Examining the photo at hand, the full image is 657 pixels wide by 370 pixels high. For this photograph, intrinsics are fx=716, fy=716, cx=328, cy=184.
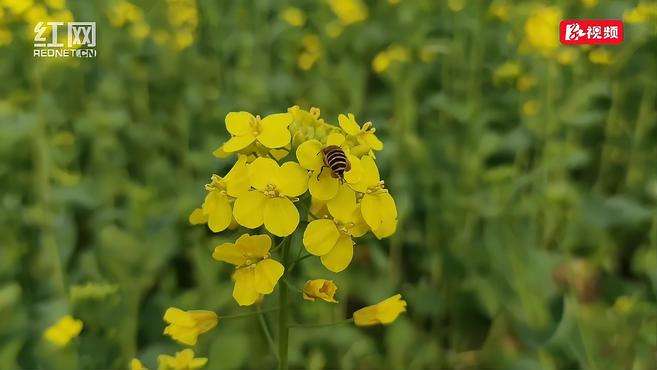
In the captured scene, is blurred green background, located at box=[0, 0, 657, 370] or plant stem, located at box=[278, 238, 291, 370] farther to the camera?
blurred green background, located at box=[0, 0, 657, 370]

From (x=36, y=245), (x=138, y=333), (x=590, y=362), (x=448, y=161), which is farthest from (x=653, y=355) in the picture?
(x=36, y=245)

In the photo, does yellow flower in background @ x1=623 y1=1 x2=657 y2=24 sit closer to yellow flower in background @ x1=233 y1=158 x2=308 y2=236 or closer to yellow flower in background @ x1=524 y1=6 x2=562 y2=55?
yellow flower in background @ x1=524 y1=6 x2=562 y2=55

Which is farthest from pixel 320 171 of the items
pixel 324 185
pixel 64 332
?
pixel 64 332

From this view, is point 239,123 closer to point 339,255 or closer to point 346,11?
point 339,255

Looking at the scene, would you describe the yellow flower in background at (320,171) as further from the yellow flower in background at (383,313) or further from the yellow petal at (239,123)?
the yellow flower in background at (383,313)

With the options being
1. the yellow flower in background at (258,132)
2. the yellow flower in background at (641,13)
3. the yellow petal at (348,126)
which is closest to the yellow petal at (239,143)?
the yellow flower in background at (258,132)

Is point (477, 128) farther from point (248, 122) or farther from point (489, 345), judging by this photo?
point (248, 122)

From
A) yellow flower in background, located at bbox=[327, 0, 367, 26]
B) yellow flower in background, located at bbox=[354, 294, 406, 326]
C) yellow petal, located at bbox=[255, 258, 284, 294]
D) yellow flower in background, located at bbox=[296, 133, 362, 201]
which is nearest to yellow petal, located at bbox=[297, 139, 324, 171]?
yellow flower in background, located at bbox=[296, 133, 362, 201]
